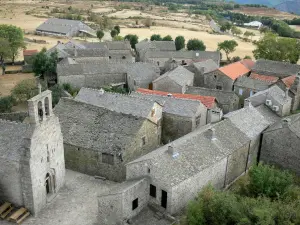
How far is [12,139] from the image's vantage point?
29156mm

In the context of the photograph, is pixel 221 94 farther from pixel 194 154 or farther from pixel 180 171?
pixel 180 171

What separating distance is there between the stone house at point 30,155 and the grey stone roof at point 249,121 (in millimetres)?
17911

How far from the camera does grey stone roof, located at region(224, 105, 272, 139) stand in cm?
3697

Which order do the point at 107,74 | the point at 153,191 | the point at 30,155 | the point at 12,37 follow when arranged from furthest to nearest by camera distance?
the point at 12,37 → the point at 107,74 → the point at 153,191 → the point at 30,155

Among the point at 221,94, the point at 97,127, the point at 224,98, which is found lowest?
the point at 224,98

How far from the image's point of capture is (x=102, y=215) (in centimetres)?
2862

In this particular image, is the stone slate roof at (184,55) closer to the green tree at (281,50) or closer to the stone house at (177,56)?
the stone house at (177,56)

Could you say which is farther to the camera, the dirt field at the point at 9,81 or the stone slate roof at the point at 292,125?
the dirt field at the point at 9,81

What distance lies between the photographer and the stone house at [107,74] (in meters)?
59.8

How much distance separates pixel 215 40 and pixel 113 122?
93.7 meters

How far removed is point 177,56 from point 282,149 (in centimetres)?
4212

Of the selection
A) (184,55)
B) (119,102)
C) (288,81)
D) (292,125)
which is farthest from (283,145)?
(184,55)

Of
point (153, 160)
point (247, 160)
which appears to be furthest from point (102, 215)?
point (247, 160)

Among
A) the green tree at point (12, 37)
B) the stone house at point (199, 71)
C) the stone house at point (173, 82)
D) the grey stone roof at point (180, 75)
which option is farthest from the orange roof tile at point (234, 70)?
the green tree at point (12, 37)
